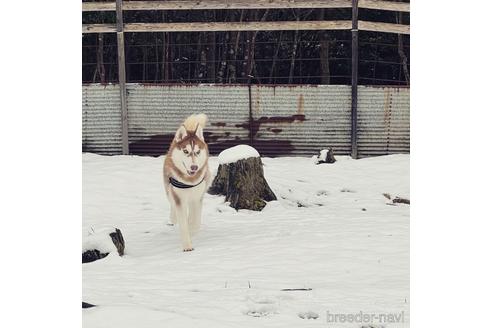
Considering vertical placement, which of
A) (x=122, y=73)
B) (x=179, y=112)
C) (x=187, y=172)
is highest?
(x=122, y=73)

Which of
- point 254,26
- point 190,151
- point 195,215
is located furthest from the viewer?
point 254,26

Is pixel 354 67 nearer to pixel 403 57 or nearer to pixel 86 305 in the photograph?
pixel 403 57

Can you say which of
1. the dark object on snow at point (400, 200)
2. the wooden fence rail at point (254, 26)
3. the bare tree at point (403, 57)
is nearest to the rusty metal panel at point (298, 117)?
the wooden fence rail at point (254, 26)

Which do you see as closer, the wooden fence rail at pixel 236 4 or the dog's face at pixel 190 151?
the dog's face at pixel 190 151

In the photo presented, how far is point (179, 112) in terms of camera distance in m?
9.62

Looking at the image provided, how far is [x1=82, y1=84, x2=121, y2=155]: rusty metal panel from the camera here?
31.7ft

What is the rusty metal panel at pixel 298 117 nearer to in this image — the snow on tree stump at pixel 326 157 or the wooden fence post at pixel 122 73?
the snow on tree stump at pixel 326 157

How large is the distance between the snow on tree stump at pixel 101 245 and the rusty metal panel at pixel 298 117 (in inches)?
173

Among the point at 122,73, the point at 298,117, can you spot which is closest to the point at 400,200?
the point at 298,117

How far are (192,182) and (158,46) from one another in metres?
5.65

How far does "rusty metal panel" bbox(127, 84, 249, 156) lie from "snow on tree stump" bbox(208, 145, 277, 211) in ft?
7.57

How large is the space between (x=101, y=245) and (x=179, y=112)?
15.0ft

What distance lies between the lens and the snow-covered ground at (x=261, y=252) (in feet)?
12.4

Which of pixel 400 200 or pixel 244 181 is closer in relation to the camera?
pixel 244 181
